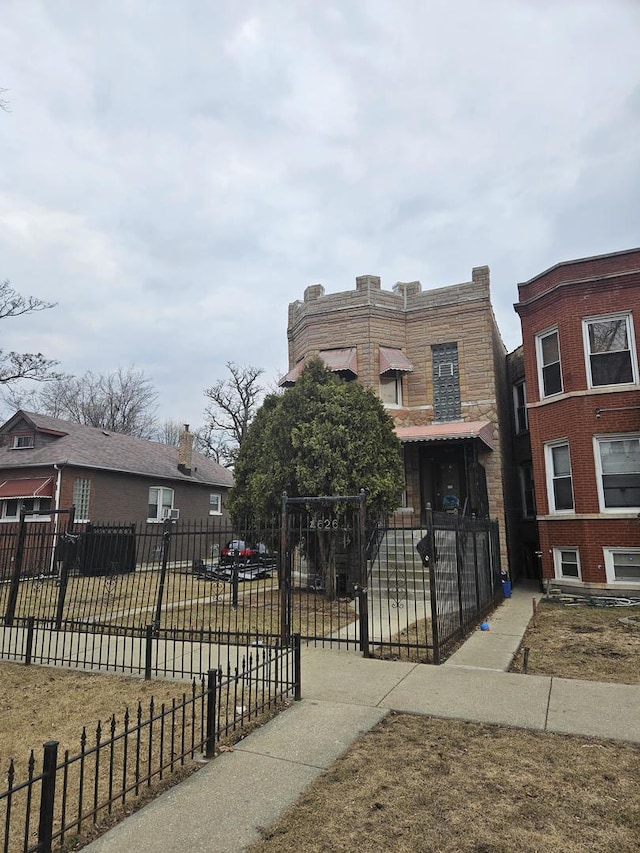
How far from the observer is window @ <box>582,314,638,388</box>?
14016 millimetres

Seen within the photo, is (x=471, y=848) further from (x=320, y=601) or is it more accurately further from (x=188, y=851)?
(x=320, y=601)

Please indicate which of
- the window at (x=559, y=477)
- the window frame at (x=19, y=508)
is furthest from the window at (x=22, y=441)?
the window at (x=559, y=477)

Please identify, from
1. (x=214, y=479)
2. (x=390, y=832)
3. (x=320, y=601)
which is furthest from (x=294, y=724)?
(x=214, y=479)

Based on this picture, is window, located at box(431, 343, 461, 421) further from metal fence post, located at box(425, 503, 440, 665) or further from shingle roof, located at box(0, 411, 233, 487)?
shingle roof, located at box(0, 411, 233, 487)

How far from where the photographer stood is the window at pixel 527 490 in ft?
62.5

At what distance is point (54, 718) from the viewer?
5488 millimetres

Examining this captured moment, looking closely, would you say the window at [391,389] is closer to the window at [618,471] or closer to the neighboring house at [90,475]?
the window at [618,471]

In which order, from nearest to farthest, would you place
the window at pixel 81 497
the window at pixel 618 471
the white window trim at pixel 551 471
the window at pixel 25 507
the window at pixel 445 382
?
the window at pixel 618 471
the white window trim at pixel 551 471
the window at pixel 445 382
the window at pixel 25 507
the window at pixel 81 497

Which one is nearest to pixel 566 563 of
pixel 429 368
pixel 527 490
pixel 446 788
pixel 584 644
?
pixel 527 490

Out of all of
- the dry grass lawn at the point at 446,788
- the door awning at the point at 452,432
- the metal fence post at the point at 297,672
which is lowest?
the dry grass lawn at the point at 446,788

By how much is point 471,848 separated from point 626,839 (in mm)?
937

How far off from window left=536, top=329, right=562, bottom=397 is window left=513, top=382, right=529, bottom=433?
462 centimetres

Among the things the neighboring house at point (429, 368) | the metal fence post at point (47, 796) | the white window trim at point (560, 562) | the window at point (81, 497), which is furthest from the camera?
the window at point (81, 497)

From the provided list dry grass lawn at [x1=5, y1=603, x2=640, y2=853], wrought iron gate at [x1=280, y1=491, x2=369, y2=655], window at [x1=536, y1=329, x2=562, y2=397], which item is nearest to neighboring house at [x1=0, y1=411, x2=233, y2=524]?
wrought iron gate at [x1=280, y1=491, x2=369, y2=655]
